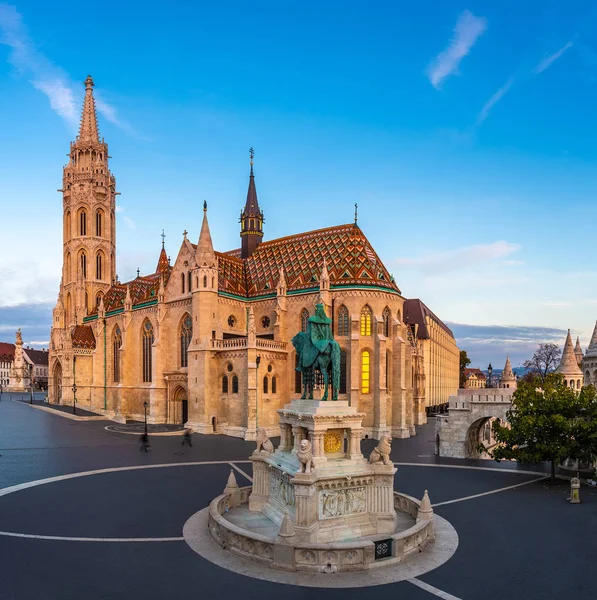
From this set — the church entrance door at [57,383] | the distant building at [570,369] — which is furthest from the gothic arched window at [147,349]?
the distant building at [570,369]

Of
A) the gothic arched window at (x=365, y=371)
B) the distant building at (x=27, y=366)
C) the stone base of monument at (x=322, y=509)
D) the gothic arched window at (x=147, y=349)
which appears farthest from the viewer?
the distant building at (x=27, y=366)

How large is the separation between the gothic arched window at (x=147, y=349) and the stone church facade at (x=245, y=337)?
102 millimetres

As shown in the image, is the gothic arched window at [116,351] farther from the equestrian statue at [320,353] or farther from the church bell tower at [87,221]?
the equestrian statue at [320,353]

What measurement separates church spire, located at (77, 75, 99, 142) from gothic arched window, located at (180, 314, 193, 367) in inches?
1392

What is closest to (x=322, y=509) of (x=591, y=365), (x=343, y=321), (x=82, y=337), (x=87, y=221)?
(x=343, y=321)

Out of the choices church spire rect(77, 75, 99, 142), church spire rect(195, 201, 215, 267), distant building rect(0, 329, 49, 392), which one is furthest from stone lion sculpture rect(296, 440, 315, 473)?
distant building rect(0, 329, 49, 392)

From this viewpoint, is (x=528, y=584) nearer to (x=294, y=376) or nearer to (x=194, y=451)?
(x=194, y=451)

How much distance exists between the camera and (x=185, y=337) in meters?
46.5

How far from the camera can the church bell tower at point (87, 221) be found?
65.4m

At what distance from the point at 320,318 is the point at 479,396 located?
18474mm

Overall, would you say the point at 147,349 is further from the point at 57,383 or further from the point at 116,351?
the point at 57,383

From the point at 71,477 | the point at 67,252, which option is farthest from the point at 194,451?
the point at 67,252

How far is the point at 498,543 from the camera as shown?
1516 cm

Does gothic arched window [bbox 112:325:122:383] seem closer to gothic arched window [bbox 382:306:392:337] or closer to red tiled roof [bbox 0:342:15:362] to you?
gothic arched window [bbox 382:306:392:337]
